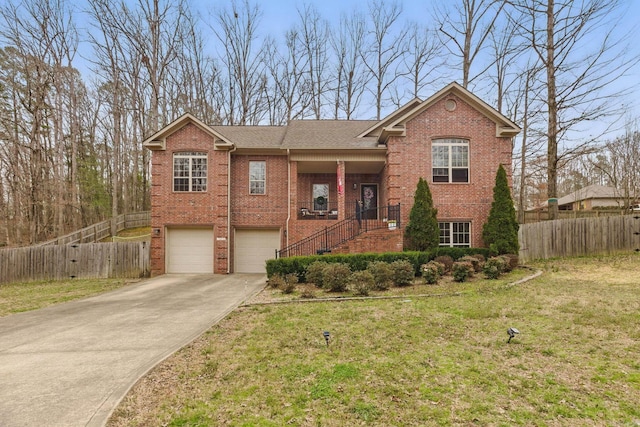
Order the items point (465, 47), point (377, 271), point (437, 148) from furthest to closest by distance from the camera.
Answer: point (465, 47), point (437, 148), point (377, 271)

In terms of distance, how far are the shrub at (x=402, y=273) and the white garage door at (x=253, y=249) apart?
6.77 metres

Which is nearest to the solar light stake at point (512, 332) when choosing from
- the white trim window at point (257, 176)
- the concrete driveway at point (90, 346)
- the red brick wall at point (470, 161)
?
the concrete driveway at point (90, 346)

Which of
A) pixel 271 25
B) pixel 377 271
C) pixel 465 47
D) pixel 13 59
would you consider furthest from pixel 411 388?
pixel 271 25

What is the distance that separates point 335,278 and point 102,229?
16.6m

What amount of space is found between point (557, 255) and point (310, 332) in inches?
480

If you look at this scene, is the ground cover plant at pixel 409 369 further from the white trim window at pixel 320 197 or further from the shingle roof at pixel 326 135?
the white trim window at pixel 320 197

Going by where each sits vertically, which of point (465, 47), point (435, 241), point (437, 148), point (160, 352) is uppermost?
point (465, 47)

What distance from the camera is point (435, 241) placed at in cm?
1274

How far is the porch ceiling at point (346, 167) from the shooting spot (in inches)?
596

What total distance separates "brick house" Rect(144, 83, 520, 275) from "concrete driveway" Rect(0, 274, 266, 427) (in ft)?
14.6

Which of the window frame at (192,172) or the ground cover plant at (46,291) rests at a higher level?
the window frame at (192,172)

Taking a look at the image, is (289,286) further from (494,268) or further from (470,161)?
(470,161)

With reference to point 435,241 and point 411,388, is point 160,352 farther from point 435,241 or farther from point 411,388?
point 435,241

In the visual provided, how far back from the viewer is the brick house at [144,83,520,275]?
13820 mm
